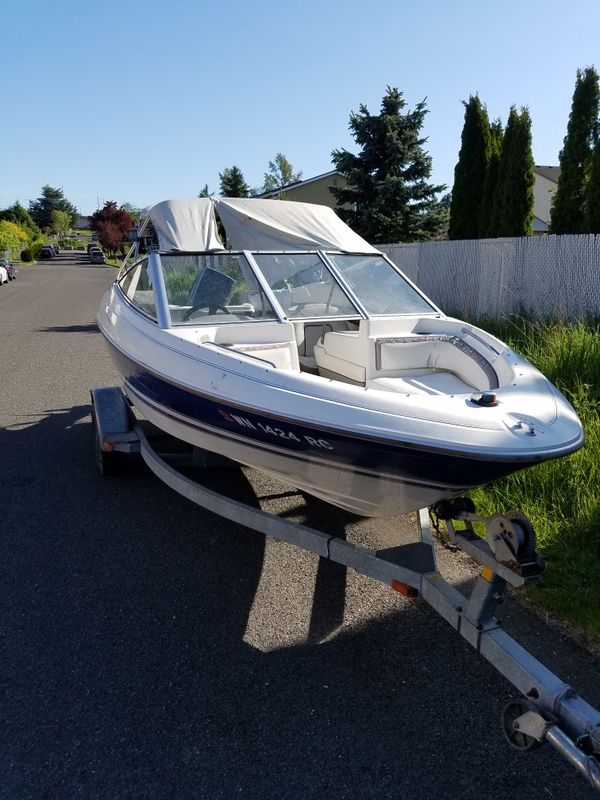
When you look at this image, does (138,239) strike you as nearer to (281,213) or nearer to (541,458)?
(281,213)

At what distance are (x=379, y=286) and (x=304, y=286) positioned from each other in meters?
0.63

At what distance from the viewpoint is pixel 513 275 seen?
1004 cm

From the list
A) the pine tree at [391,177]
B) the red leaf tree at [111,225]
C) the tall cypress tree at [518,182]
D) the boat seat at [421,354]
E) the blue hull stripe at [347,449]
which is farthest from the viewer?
the red leaf tree at [111,225]

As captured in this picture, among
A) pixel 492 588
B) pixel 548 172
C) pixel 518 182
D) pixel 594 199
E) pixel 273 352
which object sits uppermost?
pixel 548 172

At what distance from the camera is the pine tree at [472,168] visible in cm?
1497

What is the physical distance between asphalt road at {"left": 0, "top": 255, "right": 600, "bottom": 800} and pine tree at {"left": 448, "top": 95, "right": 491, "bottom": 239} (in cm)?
1228

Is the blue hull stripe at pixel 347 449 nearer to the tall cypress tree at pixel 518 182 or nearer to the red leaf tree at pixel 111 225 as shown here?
the tall cypress tree at pixel 518 182

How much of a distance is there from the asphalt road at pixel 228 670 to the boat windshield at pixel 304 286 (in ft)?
4.84

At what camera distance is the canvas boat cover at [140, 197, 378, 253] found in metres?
5.48

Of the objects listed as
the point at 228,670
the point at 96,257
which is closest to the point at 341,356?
the point at 228,670

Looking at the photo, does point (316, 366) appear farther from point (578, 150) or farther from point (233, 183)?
point (233, 183)

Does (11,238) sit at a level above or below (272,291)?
above

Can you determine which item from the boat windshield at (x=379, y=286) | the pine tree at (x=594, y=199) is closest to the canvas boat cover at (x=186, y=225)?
the boat windshield at (x=379, y=286)

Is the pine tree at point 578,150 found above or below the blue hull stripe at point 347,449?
above
